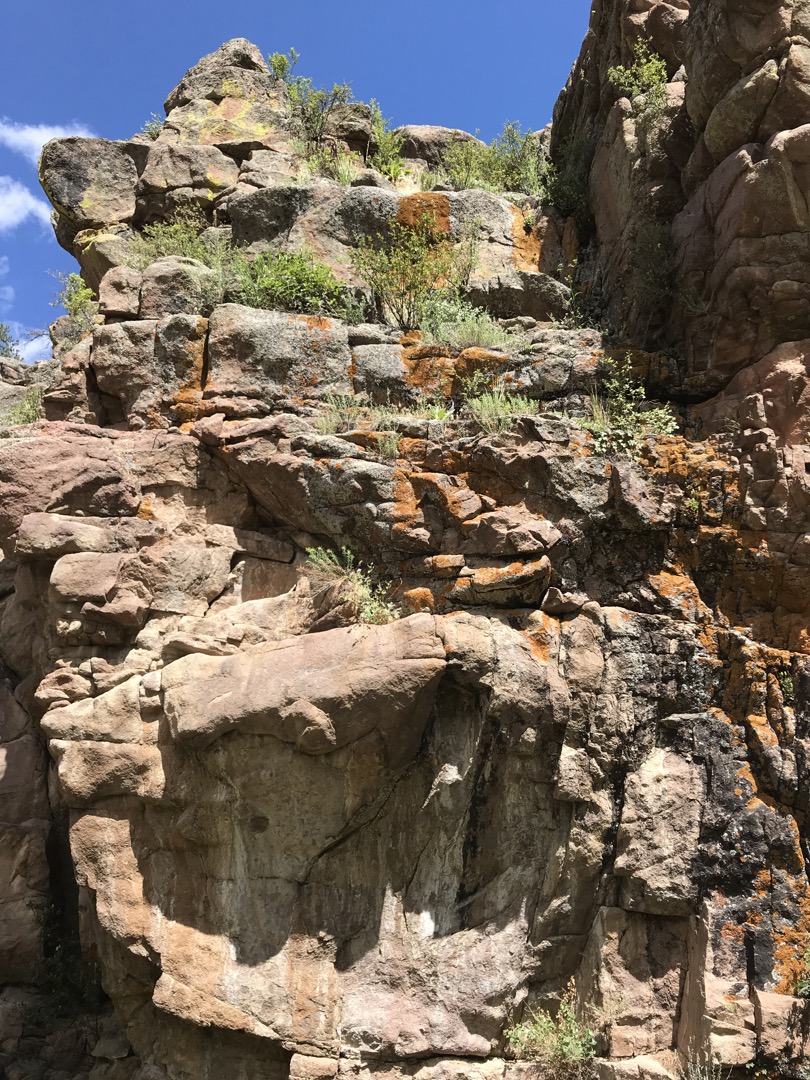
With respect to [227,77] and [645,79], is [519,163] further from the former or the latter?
[227,77]

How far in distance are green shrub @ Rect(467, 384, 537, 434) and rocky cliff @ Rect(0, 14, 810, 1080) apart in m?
0.07

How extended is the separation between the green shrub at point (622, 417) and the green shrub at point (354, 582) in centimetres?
215

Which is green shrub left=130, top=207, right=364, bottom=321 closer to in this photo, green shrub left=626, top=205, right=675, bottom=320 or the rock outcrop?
green shrub left=626, top=205, right=675, bottom=320

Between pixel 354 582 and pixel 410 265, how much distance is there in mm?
3933

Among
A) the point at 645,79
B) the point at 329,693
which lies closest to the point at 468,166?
the point at 645,79

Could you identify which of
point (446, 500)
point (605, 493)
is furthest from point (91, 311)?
point (605, 493)

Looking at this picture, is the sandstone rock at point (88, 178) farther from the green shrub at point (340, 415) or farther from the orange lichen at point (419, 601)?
the orange lichen at point (419, 601)

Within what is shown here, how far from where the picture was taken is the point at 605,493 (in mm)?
7086

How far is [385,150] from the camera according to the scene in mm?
12648

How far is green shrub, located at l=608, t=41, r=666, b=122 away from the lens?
362 inches

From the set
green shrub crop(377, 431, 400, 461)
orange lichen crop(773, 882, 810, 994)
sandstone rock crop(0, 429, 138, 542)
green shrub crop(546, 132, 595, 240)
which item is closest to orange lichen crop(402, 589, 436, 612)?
green shrub crop(377, 431, 400, 461)

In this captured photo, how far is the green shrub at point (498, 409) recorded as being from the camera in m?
7.46

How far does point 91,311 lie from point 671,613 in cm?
768

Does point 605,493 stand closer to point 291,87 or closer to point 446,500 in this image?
point 446,500
